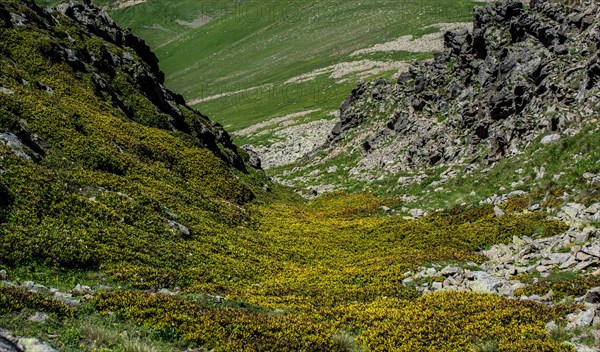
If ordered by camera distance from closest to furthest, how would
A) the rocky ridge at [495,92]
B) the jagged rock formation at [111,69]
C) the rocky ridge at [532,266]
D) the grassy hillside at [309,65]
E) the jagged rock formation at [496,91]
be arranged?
1. the rocky ridge at [532,266]
2. the rocky ridge at [495,92]
3. the jagged rock formation at [496,91]
4. the jagged rock formation at [111,69]
5. the grassy hillside at [309,65]

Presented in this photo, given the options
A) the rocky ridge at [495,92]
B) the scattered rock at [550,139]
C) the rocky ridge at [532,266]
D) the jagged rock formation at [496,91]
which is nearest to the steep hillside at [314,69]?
the rocky ridge at [495,92]

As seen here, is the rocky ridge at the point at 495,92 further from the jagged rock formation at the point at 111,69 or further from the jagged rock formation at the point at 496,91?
the jagged rock formation at the point at 111,69

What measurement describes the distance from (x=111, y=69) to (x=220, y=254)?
29710 mm

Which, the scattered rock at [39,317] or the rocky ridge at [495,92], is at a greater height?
the scattered rock at [39,317]

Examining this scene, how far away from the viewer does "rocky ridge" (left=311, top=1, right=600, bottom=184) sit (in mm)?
29833

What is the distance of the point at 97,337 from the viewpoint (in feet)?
30.9

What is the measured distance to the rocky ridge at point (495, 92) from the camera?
2983cm

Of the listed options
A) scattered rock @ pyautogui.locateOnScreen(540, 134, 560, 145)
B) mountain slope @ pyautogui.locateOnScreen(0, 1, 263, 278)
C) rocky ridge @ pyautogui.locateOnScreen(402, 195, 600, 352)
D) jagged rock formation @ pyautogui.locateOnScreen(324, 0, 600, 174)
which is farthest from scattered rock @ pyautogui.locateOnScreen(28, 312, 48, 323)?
jagged rock formation @ pyautogui.locateOnScreen(324, 0, 600, 174)

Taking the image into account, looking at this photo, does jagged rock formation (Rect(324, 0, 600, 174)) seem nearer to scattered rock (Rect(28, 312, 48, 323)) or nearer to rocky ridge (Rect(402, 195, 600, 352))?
rocky ridge (Rect(402, 195, 600, 352))

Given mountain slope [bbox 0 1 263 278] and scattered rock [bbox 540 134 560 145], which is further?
scattered rock [bbox 540 134 560 145]

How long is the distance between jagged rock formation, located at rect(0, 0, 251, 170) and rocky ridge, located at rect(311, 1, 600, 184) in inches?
676

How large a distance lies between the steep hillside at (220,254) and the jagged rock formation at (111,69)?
895mm

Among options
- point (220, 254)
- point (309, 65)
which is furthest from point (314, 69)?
point (220, 254)

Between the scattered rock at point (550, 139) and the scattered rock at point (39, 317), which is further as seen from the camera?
the scattered rock at point (550, 139)
